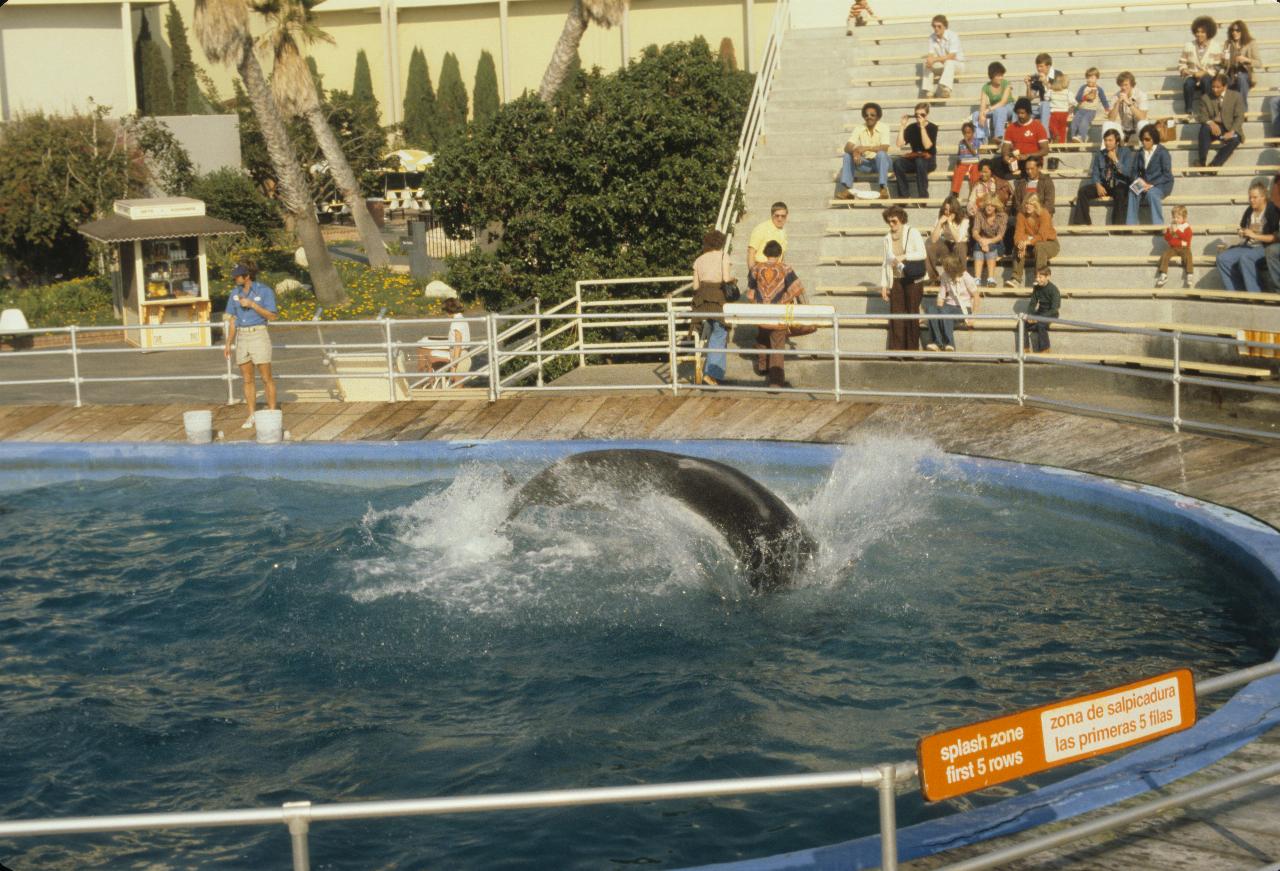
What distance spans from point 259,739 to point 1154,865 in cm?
519

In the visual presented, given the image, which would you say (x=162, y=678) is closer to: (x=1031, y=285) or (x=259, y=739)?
(x=259, y=739)

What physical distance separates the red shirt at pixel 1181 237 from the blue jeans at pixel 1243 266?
0.87 metres

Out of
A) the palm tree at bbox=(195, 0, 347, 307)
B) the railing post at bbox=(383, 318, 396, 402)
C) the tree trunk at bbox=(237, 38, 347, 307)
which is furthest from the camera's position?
the tree trunk at bbox=(237, 38, 347, 307)

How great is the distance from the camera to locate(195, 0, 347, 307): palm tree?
3066 centimetres

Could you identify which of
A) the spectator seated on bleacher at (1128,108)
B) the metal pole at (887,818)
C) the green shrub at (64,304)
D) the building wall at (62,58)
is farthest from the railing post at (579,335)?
the building wall at (62,58)

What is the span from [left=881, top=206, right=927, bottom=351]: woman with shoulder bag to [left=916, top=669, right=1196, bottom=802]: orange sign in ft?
40.5

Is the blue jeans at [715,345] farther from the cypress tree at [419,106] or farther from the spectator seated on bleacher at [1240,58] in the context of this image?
the cypress tree at [419,106]

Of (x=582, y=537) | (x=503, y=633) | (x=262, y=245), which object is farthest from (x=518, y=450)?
(x=262, y=245)

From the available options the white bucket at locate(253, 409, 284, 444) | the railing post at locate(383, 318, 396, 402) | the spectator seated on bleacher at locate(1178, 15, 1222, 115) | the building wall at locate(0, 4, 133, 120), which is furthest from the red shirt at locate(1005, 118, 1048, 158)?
the building wall at locate(0, 4, 133, 120)

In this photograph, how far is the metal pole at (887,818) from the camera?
4.87 metres

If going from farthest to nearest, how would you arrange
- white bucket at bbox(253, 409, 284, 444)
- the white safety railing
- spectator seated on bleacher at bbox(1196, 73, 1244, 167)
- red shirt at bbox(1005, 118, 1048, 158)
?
the white safety railing < red shirt at bbox(1005, 118, 1048, 158) < spectator seated on bleacher at bbox(1196, 73, 1244, 167) < white bucket at bbox(253, 409, 284, 444)

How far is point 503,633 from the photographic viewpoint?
10.2 m

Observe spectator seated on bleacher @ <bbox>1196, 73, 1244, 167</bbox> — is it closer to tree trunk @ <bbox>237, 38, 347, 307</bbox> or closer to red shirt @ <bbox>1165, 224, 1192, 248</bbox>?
red shirt @ <bbox>1165, 224, 1192, 248</bbox>

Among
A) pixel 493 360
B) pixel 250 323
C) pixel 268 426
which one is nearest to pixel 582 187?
pixel 493 360
